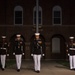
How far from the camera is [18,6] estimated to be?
37625 mm

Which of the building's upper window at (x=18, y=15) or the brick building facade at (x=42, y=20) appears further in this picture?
the building's upper window at (x=18, y=15)

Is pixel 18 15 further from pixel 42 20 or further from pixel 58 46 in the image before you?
pixel 58 46

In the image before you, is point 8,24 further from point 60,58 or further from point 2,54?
point 2,54

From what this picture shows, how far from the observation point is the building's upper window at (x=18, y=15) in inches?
1479

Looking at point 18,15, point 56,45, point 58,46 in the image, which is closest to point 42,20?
point 18,15

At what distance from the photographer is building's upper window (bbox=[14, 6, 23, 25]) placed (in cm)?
3756

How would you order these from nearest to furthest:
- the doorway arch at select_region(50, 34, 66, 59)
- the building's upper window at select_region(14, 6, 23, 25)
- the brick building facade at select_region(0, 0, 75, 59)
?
the brick building facade at select_region(0, 0, 75, 59) < the building's upper window at select_region(14, 6, 23, 25) < the doorway arch at select_region(50, 34, 66, 59)

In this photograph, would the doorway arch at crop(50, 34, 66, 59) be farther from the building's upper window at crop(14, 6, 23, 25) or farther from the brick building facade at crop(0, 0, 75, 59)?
the building's upper window at crop(14, 6, 23, 25)

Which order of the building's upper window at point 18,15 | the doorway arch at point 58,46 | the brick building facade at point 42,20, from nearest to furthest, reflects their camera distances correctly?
the brick building facade at point 42,20
the building's upper window at point 18,15
the doorway arch at point 58,46

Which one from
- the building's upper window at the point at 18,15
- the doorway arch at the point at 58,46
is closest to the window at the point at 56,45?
the doorway arch at the point at 58,46

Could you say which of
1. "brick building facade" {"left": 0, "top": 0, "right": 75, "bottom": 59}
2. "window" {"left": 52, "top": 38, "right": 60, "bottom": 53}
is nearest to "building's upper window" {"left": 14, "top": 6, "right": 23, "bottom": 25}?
"brick building facade" {"left": 0, "top": 0, "right": 75, "bottom": 59}

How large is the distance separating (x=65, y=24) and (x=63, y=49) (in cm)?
315

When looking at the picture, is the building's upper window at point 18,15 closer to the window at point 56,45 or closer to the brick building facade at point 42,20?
the brick building facade at point 42,20

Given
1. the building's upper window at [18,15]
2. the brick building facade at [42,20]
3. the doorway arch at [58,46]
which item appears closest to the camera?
the brick building facade at [42,20]
